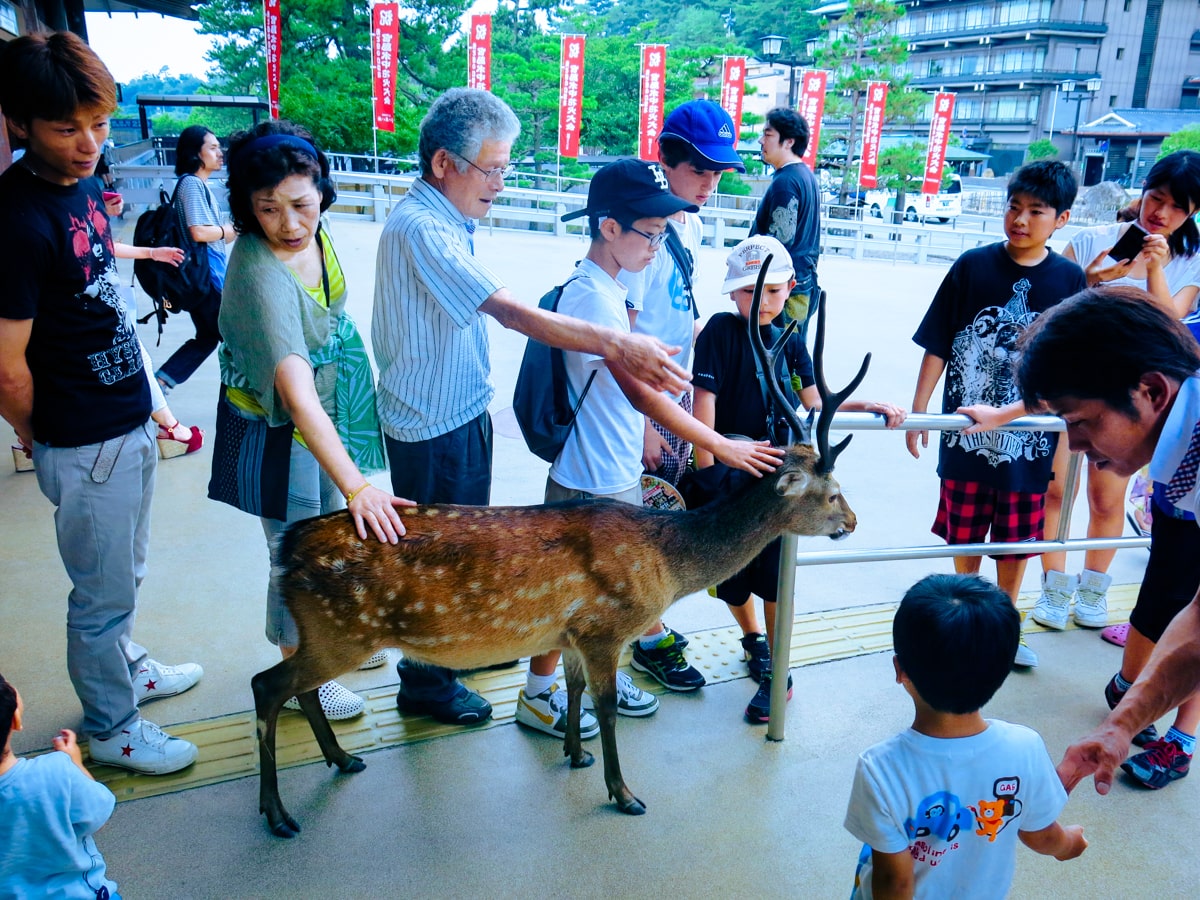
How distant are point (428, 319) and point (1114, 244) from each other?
2.91m

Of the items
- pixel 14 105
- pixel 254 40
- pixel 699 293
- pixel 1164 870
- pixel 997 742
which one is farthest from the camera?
pixel 254 40

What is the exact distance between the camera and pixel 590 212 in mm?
2740

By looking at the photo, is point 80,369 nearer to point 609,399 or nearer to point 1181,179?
point 609,399

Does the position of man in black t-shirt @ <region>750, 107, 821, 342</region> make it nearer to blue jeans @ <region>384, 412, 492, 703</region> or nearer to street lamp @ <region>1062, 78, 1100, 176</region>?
blue jeans @ <region>384, 412, 492, 703</region>

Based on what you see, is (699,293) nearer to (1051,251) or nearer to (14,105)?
(1051,251)

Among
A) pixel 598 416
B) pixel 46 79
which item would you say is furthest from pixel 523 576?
pixel 46 79

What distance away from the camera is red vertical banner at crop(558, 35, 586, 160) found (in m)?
20.6

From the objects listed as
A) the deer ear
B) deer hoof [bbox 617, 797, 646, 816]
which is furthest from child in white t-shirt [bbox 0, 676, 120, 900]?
the deer ear

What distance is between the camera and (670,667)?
324 centimetres

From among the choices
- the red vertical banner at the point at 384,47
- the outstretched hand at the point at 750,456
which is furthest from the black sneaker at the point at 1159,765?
the red vertical banner at the point at 384,47

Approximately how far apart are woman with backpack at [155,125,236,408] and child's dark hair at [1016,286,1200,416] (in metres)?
4.81

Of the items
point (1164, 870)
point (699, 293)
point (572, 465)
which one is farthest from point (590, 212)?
point (699, 293)

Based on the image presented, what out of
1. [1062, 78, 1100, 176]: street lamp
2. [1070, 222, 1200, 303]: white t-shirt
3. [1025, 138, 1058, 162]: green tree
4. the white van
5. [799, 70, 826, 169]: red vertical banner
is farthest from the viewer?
[1062, 78, 1100, 176]: street lamp

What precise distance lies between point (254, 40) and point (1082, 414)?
1065 inches
